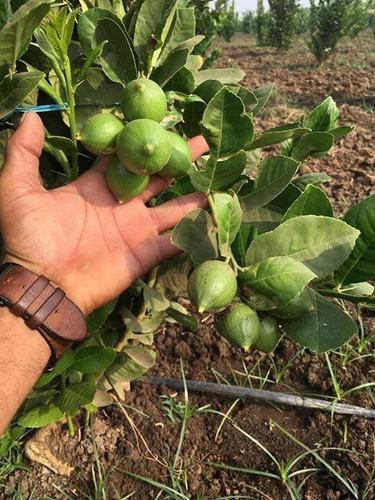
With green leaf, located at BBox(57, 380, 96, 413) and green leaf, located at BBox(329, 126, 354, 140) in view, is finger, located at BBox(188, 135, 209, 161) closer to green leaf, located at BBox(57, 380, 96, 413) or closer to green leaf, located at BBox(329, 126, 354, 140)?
green leaf, located at BBox(329, 126, 354, 140)

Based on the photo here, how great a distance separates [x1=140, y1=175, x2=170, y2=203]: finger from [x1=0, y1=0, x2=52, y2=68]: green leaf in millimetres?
464

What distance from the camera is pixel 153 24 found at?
129 centimetres

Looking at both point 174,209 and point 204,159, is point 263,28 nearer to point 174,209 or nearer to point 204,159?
point 204,159

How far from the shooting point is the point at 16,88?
1.14 metres

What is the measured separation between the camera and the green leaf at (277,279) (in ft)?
3.43

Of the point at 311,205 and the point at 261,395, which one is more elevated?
the point at 311,205

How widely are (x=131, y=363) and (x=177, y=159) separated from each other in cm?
98

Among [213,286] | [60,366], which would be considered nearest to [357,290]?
[213,286]

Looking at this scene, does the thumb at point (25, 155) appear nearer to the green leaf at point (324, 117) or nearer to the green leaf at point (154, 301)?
the green leaf at point (154, 301)

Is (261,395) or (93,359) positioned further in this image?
(261,395)

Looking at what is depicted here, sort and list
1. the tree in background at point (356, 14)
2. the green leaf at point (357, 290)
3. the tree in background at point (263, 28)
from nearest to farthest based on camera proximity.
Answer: the green leaf at point (357, 290), the tree in background at point (356, 14), the tree in background at point (263, 28)

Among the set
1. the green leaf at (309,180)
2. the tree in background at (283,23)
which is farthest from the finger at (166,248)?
the tree in background at (283,23)

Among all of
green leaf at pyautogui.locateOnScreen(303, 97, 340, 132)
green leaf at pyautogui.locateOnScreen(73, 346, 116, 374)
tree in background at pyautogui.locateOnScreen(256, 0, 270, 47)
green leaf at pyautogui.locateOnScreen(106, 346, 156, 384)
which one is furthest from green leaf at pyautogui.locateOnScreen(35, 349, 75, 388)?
tree in background at pyautogui.locateOnScreen(256, 0, 270, 47)

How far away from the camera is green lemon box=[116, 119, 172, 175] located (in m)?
1.09
